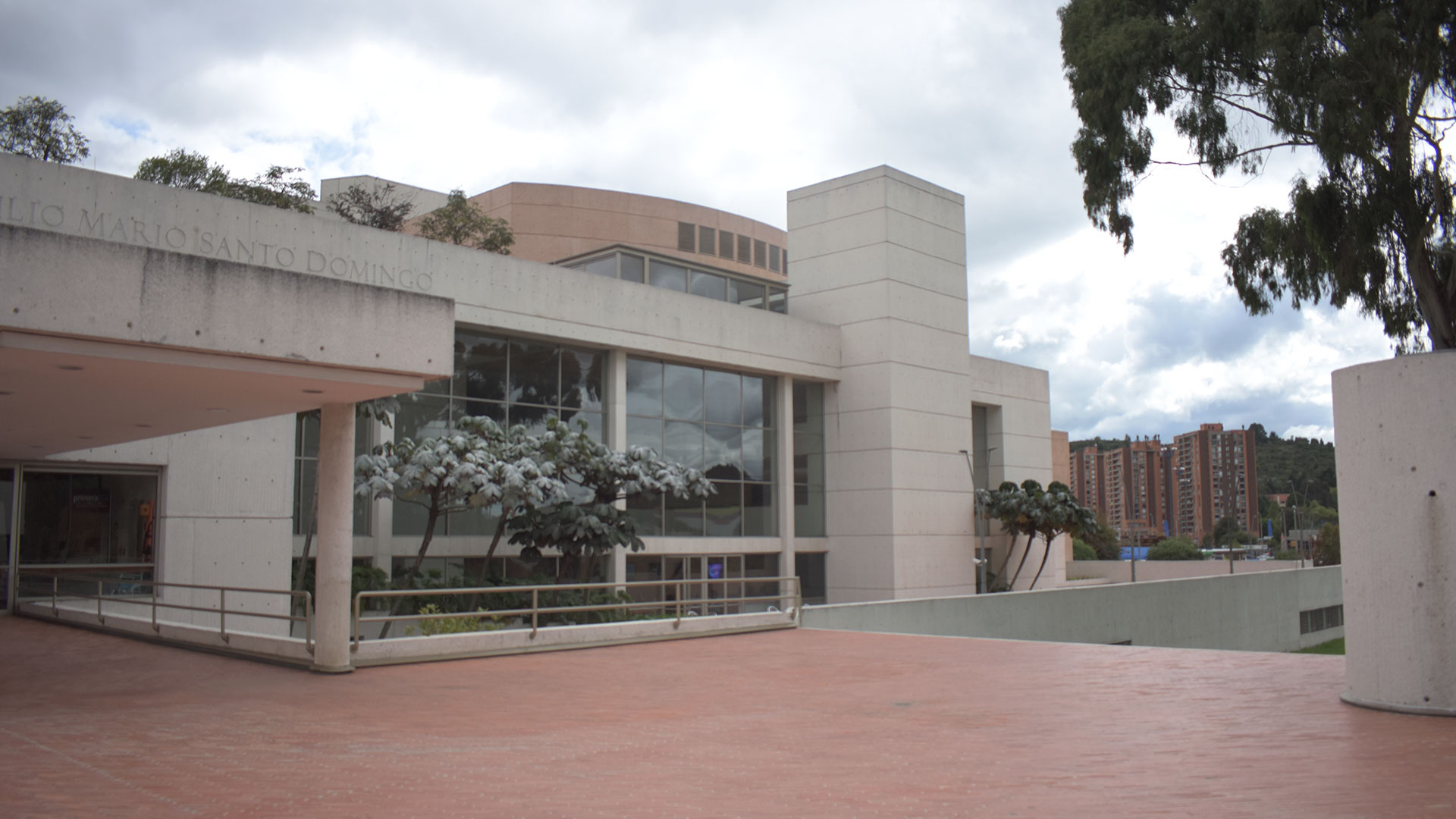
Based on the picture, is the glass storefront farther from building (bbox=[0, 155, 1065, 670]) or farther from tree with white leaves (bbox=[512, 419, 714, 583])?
tree with white leaves (bbox=[512, 419, 714, 583])

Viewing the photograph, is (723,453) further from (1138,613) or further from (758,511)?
(1138,613)

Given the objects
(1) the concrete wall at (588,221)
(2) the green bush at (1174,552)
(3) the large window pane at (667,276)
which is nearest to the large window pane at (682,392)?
(3) the large window pane at (667,276)

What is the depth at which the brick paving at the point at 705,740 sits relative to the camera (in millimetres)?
6551

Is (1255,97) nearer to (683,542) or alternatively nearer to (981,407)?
(683,542)

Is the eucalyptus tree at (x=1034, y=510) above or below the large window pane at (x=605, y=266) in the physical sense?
below

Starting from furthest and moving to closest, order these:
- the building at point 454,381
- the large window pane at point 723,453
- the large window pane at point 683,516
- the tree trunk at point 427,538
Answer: the large window pane at point 723,453 < the large window pane at point 683,516 < the tree trunk at point 427,538 < the building at point 454,381

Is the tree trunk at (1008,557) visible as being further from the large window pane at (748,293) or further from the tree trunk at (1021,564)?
the large window pane at (748,293)

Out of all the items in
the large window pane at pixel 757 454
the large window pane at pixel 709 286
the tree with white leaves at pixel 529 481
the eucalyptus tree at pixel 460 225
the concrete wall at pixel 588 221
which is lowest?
the tree with white leaves at pixel 529 481

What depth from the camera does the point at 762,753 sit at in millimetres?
8297

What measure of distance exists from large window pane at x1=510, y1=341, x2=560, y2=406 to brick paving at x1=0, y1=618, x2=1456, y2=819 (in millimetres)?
12172

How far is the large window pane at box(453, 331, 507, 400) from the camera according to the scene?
25.0 metres

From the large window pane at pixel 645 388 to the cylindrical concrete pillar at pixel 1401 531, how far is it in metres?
20.1

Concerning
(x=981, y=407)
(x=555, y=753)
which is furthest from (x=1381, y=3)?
Result: (x=981, y=407)

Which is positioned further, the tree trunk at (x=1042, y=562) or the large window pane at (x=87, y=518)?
the tree trunk at (x=1042, y=562)
